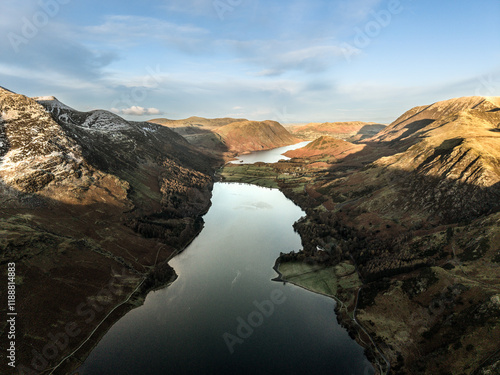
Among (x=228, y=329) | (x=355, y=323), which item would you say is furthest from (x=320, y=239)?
(x=228, y=329)

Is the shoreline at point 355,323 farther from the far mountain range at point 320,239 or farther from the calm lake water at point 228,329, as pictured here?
the calm lake water at point 228,329

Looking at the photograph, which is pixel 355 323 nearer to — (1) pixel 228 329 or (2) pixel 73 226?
(1) pixel 228 329

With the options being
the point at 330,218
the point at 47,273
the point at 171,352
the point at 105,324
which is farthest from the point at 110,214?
the point at 330,218

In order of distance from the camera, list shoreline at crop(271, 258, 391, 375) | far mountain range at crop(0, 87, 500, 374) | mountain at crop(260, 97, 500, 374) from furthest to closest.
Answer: far mountain range at crop(0, 87, 500, 374), shoreline at crop(271, 258, 391, 375), mountain at crop(260, 97, 500, 374)

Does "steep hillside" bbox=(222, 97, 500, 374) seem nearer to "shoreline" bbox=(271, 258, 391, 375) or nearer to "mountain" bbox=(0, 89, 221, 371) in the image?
"shoreline" bbox=(271, 258, 391, 375)

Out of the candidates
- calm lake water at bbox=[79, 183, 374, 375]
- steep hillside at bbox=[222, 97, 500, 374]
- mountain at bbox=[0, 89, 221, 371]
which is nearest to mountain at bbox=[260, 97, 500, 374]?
steep hillside at bbox=[222, 97, 500, 374]
